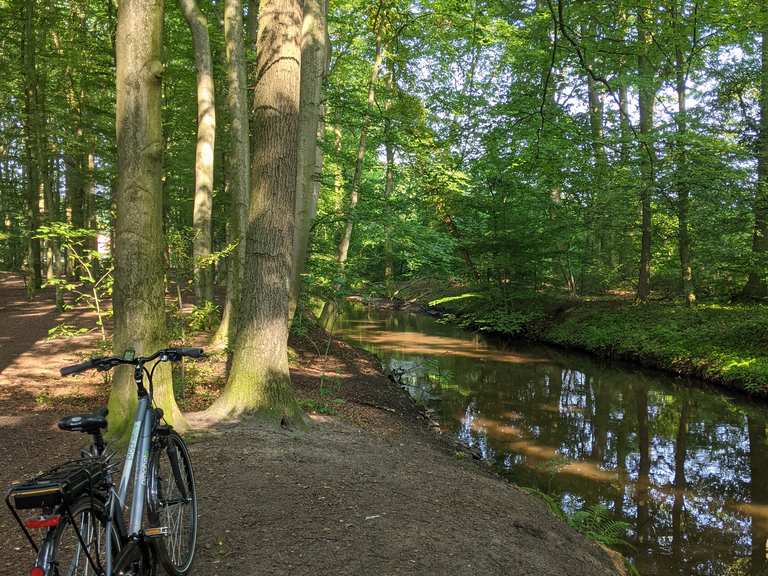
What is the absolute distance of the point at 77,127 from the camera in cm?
1705

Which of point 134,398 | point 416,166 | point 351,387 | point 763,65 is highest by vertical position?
point 763,65

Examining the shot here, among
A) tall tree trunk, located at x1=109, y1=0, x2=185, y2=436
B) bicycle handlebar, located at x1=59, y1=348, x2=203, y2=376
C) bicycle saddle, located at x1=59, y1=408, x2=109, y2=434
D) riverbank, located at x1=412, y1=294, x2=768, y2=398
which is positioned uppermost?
tall tree trunk, located at x1=109, y1=0, x2=185, y2=436

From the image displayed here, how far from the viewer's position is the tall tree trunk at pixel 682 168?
46.4 feet

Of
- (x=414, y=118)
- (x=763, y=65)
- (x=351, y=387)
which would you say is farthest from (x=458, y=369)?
(x=763, y=65)

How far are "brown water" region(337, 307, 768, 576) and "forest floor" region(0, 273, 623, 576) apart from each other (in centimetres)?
137

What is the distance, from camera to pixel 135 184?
4.58 metres

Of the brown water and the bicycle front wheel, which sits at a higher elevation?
the bicycle front wheel

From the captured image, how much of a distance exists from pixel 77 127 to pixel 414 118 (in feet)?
36.5

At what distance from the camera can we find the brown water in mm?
5930

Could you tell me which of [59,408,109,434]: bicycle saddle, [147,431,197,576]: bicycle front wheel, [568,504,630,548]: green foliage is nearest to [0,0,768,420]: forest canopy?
[147,431,197,576]: bicycle front wheel

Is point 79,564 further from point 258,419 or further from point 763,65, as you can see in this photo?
point 763,65

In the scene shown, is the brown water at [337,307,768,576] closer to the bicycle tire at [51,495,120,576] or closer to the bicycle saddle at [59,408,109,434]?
the bicycle tire at [51,495,120,576]

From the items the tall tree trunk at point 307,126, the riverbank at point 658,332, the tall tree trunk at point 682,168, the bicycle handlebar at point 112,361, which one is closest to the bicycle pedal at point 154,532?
the bicycle handlebar at point 112,361

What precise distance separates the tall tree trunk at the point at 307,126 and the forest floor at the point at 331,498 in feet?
11.8
